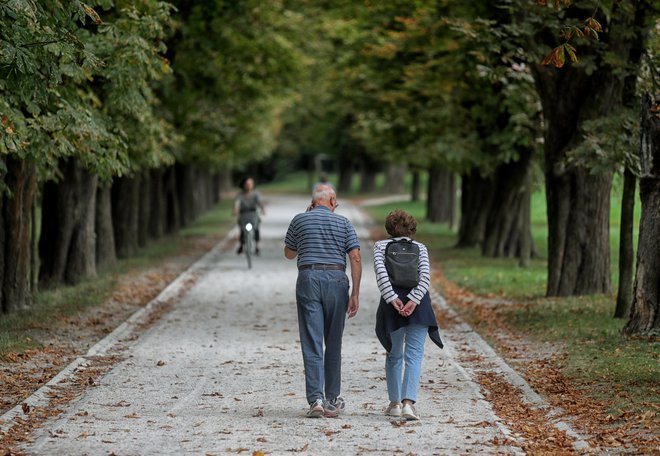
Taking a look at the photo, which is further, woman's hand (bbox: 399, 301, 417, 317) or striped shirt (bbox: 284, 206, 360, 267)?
striped shirt (bbox: 284, 206, 360, 267)

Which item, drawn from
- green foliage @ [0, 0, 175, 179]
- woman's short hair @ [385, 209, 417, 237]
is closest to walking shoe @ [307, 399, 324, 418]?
woman's short hair @ [385, 209, 417, 237]

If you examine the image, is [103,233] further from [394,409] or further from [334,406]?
[394,409]

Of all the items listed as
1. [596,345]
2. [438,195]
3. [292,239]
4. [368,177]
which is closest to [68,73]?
[292,239]

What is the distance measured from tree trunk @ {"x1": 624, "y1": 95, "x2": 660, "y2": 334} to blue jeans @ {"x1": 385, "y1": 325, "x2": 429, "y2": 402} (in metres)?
4.78

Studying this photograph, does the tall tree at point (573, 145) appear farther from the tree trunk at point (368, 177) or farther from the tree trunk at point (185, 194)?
the tree trunk at point (368, 177)

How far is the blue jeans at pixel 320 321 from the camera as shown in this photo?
1021 cm

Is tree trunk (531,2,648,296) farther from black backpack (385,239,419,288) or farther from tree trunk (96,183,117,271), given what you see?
tree trunk (96,183,117,271)

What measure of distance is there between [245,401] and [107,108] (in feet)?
32.3

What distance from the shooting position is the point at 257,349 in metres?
14.6

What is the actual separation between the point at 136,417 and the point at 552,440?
3319 millimetres

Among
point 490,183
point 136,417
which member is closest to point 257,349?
point 136,417

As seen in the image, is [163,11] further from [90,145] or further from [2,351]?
[2,351]

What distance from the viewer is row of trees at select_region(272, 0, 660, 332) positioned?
16.9 meters

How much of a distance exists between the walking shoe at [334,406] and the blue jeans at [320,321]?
0.16 ft
